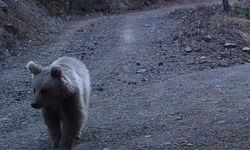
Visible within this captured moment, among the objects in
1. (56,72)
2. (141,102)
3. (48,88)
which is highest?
(56,72)

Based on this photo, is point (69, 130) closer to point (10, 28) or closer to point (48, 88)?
point (48, 88)

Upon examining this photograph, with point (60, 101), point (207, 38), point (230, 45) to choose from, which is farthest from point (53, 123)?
point (207, 38)

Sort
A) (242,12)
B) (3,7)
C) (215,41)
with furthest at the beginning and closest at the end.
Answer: (242,12) → (3,7) → (215,41)

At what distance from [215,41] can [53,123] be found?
319 inches

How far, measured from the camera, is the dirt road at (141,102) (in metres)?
6.86

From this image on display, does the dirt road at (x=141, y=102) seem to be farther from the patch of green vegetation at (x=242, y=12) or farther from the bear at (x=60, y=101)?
the patch of green vegetation at (x=242, y=12)

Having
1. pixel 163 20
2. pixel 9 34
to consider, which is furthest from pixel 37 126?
pixel 163 20

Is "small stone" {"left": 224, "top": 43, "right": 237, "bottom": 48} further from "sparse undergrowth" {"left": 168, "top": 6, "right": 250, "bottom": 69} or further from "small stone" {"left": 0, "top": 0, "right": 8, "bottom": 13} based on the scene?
"small stone" {"left": 0, "top": 0, "right": 8, "bottom": 13}

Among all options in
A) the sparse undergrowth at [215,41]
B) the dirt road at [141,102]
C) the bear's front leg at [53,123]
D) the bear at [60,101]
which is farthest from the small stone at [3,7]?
the bear's front leg at [53,123]

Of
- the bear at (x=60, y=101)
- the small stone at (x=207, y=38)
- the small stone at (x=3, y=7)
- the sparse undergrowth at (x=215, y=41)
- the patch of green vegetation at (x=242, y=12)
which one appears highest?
the bear at (x=60, y=101)

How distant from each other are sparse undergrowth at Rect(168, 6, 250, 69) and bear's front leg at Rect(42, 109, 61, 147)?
5633 mm

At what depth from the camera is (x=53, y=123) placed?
6652mm

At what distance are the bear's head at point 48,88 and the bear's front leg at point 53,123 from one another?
0.25m

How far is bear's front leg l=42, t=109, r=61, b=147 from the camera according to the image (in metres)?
6.55
